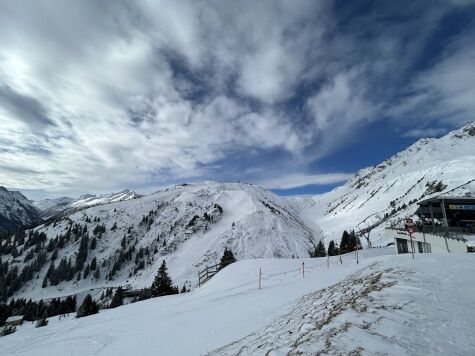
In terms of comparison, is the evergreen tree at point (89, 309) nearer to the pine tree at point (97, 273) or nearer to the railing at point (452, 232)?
the railing at point (452, 232)

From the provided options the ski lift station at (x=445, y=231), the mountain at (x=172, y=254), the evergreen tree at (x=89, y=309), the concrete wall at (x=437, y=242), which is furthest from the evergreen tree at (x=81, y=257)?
the concrete wall at (x=437, y=242)

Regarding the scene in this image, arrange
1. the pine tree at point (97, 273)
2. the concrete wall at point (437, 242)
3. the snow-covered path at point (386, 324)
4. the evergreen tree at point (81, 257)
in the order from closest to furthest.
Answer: the snow-covered path at point (386, 324)
the concrete wall at point (437, 242)
the pine tree at point (97, 273)
the evergreen tree at point (81, 257)

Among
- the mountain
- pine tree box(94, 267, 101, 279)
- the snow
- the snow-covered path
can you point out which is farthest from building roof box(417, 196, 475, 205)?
pine tree box(94, 267, 101, 279)

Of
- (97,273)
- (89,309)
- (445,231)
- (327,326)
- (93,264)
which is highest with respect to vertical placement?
(445,231)

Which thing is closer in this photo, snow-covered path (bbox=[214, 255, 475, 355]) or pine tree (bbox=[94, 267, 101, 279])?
snow-covered path (bbox=[214, 255, 475, 355])

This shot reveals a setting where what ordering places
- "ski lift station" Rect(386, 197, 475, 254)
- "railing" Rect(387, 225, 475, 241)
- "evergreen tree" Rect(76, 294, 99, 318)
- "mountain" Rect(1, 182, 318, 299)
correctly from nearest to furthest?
"ski lift station" Rect(386, 197, 475, 254), "railing" Rect(387, 225, 475, 241), "evergreen tree" Rect(76, 294, 99, 318), "mountain" Rect(1, 182, 318, 299)

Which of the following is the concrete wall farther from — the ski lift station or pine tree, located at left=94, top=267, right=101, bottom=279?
pine tree, located at left=94, top=267, right=101, bottom=279

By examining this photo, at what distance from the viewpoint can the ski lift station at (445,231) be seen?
27422 mm

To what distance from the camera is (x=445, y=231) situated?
31.2 meters

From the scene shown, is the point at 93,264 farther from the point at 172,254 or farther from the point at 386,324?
the point at 386,324

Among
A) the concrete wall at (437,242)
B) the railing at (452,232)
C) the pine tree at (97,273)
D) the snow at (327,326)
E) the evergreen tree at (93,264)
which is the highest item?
the railing at (452,232)

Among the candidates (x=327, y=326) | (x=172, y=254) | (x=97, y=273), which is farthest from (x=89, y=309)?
(x=97, y=273)

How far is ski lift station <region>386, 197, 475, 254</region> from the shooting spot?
90.0ft

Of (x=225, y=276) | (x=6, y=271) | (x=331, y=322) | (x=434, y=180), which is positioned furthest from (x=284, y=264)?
(x=6, y=271)
